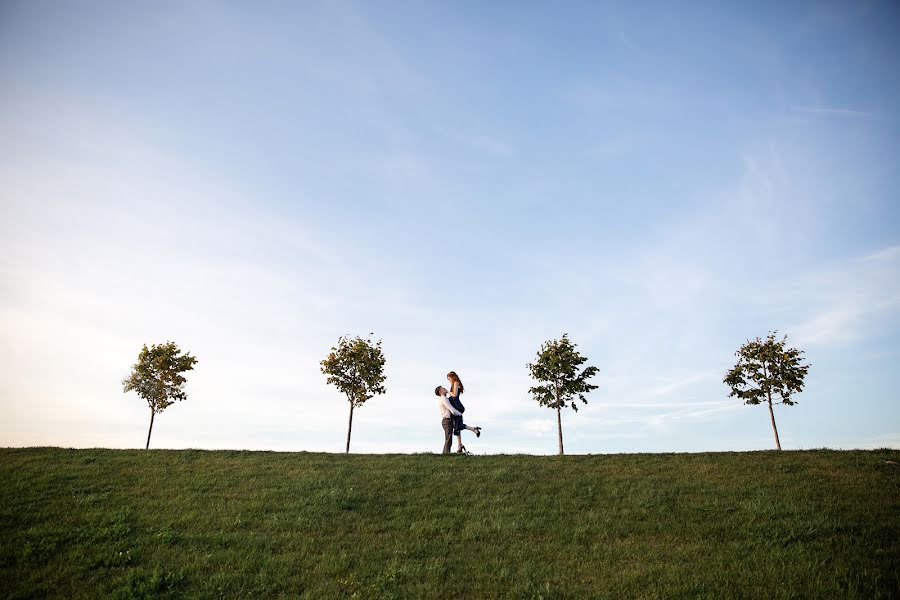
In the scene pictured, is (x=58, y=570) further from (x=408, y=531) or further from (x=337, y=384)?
(x=337, y=384)

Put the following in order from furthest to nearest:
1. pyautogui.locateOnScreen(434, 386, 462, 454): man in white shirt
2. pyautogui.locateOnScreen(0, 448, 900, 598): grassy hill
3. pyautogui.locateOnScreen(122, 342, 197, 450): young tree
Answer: pyautogui.locateOnScreen(122, 342, 197, 450): young tree < pyautogui.locateOnScreen(434, 386, 462, 454): man in white shirt < pyautogui.locateOnScreen(0, 448, 900, 598): grassy hill

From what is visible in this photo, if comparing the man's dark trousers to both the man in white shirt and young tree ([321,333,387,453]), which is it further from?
young tree ([321,333,387,453])

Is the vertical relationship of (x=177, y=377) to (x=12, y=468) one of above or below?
above

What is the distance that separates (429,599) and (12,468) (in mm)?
19821

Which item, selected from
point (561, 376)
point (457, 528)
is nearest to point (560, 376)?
point (561, 376)

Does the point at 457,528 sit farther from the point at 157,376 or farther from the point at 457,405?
the point at 157,376

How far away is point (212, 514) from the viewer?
578 inches

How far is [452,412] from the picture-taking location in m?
23.3

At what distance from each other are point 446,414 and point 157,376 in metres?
29.2

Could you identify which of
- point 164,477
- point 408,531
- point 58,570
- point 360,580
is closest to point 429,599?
point 360,580

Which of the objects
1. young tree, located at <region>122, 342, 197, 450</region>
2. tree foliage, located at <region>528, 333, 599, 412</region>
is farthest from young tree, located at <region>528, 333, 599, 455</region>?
young tree, located at <region>122, 342, 197, 450</region>

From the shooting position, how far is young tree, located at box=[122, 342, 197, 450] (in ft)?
133

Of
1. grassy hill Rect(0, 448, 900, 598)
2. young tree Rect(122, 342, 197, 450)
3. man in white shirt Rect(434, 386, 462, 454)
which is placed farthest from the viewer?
young tree Rect(122, 342, 197, 450)

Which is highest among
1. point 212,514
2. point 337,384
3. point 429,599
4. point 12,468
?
point 337,384
